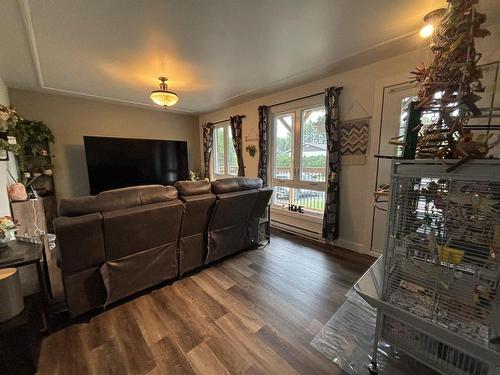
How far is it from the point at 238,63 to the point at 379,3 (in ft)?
5.18

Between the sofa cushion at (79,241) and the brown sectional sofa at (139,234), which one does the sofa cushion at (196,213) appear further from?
the sofa cushion at (79,241)

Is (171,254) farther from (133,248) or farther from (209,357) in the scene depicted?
(209,357)

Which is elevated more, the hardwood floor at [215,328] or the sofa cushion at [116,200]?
the sofa cushion at [116,200]

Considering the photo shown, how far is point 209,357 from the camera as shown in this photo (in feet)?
4.62

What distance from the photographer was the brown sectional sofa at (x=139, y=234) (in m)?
1.54

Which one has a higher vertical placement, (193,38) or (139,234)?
(193,38)

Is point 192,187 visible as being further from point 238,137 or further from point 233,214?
point 238,137

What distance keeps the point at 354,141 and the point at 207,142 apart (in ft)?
12.4

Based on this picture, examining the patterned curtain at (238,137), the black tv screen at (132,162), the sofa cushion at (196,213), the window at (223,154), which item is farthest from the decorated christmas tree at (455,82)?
the black tv screen at (132,162)

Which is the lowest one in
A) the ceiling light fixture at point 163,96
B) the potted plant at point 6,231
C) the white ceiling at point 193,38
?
the potted plant at point 6,231

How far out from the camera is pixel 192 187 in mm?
2131

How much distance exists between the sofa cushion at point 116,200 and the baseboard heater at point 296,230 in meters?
2.39

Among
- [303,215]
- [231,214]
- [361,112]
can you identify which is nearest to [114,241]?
[231,214]

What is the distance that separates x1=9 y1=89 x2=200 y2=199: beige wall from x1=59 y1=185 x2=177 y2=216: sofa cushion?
334 centimetres
